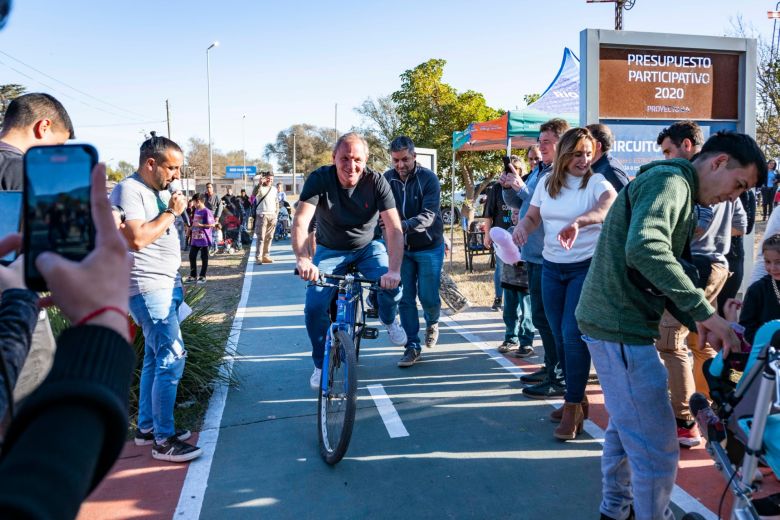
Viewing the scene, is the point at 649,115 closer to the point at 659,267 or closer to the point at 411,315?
the point at 411,315

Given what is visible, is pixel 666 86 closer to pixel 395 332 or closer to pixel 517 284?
pixel 517 284

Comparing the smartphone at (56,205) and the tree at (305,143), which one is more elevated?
the tree at (305,143)

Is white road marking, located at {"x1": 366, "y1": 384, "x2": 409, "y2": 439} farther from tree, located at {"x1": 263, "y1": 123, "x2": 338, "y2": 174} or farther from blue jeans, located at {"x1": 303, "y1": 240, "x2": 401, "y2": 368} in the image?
tree, located at {"x1": 263, "y1": 123, "x2": 338, "y2": 174}

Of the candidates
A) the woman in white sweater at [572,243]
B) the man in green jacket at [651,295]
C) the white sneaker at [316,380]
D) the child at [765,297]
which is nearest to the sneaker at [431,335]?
the white sneaker at [316,380]

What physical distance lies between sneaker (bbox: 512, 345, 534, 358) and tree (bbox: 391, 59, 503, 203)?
17.5 m

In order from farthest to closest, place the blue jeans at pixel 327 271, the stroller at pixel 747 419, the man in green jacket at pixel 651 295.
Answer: the blue jeans at pixel 327 271 → the man in green jacket at pixel 651 295 → the stroller at pixel 747 419

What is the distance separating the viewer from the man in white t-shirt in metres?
14.8

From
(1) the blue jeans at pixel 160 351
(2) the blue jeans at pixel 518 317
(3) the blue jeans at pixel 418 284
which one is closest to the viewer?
(1) the blue jeans at pixel 160 351

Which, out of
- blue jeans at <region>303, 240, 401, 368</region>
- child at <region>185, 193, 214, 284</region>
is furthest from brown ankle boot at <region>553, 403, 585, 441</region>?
child at <region>185, 193, 214, 284</region>

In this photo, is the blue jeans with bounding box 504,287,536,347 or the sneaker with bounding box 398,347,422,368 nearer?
the sneaker with bounding box 398,347,422,368

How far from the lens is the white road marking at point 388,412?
4.36 meters

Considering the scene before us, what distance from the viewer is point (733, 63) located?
6.71 meters

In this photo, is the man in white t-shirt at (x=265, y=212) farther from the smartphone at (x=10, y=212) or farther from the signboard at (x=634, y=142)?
the smartphone at (x=10, y=212)

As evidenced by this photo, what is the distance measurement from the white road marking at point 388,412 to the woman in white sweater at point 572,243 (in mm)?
1126
